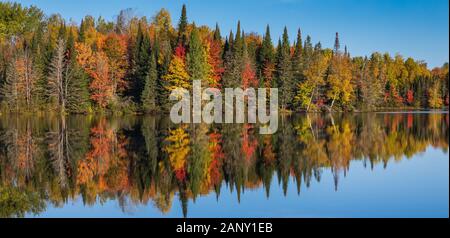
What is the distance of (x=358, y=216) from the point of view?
33.6ft

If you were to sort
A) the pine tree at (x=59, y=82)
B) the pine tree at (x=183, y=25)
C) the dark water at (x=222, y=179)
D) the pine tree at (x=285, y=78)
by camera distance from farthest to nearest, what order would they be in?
the pine tree at (x=285, y=78) → the pine tree at (x=183, y=25) → the pine tree at (x=59, y=82) → the dark water at (x=222, y=179)

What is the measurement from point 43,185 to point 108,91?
46.9m

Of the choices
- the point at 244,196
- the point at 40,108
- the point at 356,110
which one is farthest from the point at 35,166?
the point at 356,110

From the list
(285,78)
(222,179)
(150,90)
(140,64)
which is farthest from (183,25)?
(222,179)

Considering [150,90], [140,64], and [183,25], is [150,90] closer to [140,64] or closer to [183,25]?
[140,64]

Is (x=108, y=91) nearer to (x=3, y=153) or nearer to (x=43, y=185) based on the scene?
(x=3, y=153)

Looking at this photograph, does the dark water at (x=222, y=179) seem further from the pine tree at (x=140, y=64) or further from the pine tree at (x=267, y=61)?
the pine tree at (x=267, y=61)
